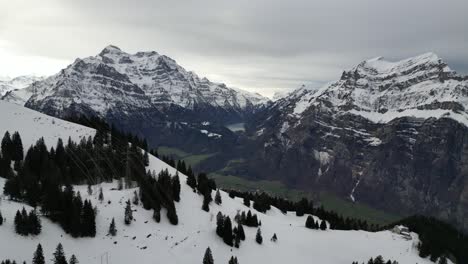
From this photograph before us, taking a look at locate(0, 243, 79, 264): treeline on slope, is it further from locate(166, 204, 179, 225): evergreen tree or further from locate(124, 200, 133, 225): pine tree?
locate(166, 204, 179, 225): evergreen tree

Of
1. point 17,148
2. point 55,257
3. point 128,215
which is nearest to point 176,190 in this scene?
point 128,215

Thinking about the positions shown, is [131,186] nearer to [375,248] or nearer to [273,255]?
[273,255]

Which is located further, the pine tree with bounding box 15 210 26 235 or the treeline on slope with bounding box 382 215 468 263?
the treeline on slope with bounding box 382 215 468 263

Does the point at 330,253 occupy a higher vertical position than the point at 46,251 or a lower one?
lower

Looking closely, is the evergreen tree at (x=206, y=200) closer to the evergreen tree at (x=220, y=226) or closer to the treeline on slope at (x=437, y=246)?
the evergreen tree at (x=220, y=226)

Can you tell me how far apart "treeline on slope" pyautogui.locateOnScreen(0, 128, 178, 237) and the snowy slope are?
315 cm

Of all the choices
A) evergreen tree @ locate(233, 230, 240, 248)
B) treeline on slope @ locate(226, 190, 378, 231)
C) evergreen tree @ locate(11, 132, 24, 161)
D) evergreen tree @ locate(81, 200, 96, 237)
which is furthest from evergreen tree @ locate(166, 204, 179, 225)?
treeline on slope @ locate(226, 190, 378, 231)

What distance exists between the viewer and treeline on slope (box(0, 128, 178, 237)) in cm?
9131

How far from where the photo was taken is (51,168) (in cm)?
11538

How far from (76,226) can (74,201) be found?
629cm

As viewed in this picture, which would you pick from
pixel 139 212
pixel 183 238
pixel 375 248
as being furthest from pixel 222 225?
pixel 375 248

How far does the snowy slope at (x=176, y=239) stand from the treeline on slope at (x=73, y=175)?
10.3 feet

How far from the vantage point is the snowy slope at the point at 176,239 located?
8712cm

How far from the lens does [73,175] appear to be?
399 feet
